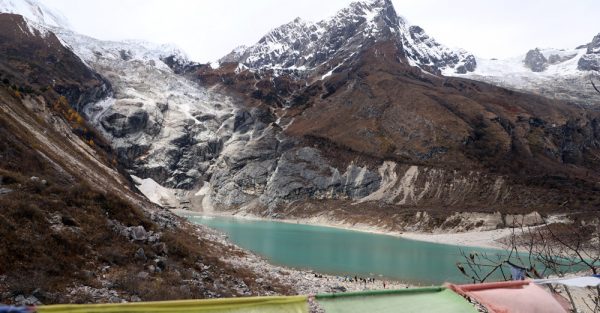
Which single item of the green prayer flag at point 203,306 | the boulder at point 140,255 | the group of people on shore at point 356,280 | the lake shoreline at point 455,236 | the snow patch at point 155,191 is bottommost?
the snow patch at point 155,191

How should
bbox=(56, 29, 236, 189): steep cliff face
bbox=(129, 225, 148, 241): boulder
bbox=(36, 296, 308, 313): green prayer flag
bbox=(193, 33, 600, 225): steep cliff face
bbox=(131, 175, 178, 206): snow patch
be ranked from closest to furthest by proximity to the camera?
1. bbox=(36, 296, 308, 313): green prayer flag
2. bbox=(129, 225, 148, 241): boulder
3. bbox=(193, 33, 600, 225): steep cliff face
4. bbox=(131, 175, 178, 206): snow patch
5. bbox=(56, 29, 236, 189): steep cliff face

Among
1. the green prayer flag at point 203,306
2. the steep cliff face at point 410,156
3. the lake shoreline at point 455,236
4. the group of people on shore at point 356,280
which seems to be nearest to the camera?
the green prayer flag at point 203,306

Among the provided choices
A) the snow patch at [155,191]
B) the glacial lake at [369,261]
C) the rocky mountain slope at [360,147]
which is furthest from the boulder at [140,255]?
the snow patch at [155,191]

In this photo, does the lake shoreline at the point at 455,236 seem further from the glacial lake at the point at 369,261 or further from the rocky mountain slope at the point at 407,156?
the glacial lake at the point at 369,261

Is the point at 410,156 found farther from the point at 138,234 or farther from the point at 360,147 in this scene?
the point at 138,234

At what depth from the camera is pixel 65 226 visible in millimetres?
15039

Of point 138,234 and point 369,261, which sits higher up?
point 138,234

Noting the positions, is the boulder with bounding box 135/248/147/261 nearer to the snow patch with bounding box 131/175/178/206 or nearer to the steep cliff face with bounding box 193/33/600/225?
the steep cliff face with bounding box 193/33/600/225

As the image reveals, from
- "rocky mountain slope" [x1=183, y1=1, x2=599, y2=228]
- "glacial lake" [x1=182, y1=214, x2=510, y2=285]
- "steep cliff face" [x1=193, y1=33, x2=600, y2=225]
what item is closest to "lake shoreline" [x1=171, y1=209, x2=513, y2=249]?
"rocky mountain slope" [x1=183, y1=1, x2=599, y2=228]

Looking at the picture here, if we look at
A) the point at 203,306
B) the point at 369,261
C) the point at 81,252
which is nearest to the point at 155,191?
the point at 369,261

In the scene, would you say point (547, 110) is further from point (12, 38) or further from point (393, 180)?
point (12, 38)

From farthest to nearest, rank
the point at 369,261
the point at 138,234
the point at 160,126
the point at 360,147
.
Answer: the point at 160,126 → the point at 360,147 → the point at 369,261 → the point at 138,234

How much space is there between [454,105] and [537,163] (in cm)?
3273

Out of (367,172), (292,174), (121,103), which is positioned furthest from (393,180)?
(121,103)
